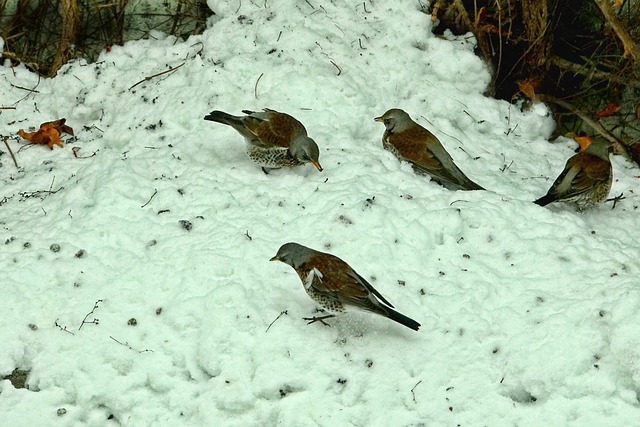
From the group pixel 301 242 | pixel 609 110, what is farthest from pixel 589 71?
pixel 301 242

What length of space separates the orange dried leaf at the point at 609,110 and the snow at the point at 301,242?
0.54m

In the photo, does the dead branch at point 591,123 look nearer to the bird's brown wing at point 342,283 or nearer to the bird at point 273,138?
the bird at point 273,138

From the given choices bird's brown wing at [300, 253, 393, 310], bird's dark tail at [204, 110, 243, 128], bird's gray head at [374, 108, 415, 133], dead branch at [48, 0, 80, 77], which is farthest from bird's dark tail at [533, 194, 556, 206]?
dead branch at [48, 0, 80, 77]

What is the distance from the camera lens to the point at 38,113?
23.3 feet

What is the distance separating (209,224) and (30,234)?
4.02 feet

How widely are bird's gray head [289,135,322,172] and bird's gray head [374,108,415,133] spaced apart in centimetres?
77

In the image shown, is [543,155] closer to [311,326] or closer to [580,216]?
[580,216]

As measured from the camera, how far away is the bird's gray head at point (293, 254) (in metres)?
4.78

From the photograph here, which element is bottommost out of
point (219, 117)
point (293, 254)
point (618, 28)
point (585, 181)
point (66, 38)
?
point (66, 38)

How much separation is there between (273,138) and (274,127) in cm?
14

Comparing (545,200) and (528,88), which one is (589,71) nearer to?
(528,88)

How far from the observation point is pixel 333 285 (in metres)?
4.61

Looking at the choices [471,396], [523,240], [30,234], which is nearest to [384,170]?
[523,240]

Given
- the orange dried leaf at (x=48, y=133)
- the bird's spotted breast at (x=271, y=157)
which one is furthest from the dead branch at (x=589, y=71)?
the orange dried leaf at (x=48, y=133)
